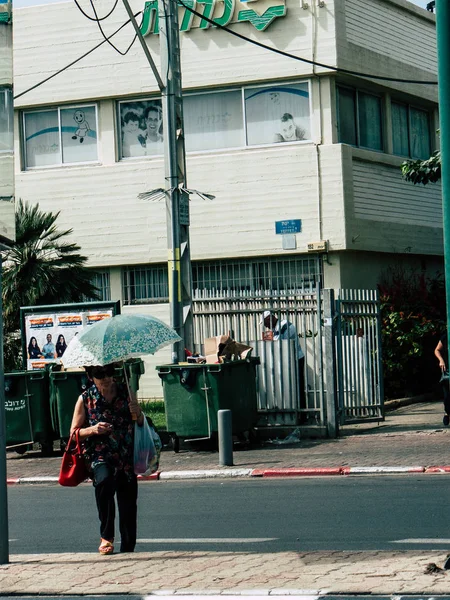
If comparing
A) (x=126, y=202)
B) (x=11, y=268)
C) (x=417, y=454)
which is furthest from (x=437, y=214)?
(x=417, y=454)

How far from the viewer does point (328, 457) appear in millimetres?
15070

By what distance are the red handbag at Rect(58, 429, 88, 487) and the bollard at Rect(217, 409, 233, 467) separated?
609 centimetres

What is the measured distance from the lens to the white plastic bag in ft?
28.7

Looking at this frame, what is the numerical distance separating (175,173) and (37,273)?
151 inches

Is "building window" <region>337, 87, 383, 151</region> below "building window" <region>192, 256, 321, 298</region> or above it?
above

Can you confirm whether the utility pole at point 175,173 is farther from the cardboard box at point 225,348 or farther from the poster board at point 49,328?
the poster board at point 49,328

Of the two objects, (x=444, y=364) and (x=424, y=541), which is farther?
(x=444, y=364)

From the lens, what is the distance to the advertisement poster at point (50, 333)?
701 inches

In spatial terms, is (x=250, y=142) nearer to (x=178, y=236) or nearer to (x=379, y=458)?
(x=178, y=236)

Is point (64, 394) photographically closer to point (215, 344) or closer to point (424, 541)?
point (215, 344)

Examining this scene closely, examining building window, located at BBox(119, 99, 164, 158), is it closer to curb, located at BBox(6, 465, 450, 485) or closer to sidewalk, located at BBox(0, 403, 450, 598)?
curb, located at BBox(6, 465, 450, 485)

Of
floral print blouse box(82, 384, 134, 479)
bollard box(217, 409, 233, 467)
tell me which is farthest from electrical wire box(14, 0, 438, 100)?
floral print blouse box(82, 384, 134, 479)

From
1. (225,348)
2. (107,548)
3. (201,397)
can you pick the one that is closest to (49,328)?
(225,348)

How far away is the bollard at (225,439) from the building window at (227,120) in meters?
9.29
